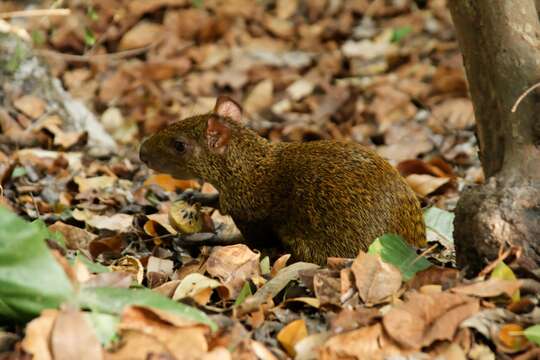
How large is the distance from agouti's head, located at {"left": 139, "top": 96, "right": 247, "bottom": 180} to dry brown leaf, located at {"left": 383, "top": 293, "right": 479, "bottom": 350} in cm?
194

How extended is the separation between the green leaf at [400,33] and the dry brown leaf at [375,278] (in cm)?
599

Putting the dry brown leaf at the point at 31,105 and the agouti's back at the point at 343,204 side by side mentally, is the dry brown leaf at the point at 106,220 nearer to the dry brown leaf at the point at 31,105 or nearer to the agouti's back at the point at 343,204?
the agouti's back at the point at 343,204

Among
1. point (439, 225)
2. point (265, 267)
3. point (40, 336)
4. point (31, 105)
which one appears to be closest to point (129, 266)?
point (265, 267)

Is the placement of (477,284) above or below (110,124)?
above

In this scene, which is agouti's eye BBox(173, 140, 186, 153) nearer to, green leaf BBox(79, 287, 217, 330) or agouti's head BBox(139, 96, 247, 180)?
agouti's head BBox(139, 96, 247, 180)

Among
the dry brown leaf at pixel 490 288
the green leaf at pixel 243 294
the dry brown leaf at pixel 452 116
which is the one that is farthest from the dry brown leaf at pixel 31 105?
the dry brown leaf at pixel 490 288

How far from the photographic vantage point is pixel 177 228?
4.51 metres

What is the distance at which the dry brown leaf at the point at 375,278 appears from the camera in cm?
309

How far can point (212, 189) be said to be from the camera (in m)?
5.60

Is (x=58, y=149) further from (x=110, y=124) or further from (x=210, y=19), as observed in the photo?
(x=210, y=19)

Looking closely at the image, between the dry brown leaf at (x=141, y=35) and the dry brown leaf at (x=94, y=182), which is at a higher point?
the dry brown leaf at (x=141, y=35)

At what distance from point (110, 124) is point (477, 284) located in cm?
503

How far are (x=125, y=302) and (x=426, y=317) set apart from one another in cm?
101

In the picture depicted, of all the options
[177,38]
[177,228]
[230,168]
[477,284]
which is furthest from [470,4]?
[177,38]
